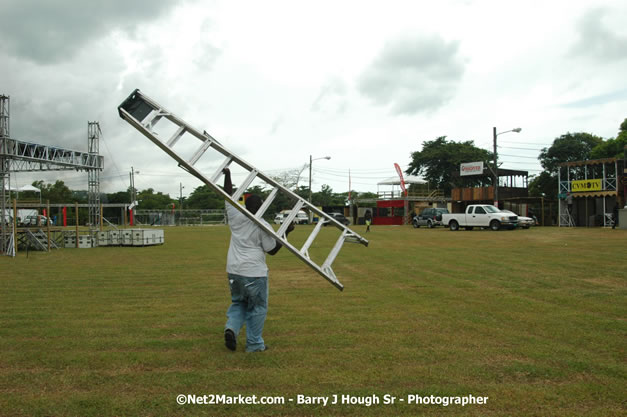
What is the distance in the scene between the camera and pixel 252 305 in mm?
5316

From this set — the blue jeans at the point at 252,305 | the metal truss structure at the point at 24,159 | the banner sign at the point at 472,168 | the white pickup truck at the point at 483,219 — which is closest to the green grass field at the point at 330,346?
the blue jeans at the point at 252,305

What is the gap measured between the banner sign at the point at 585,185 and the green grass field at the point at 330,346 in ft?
107

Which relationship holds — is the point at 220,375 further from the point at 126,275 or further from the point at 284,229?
the point at 126,275

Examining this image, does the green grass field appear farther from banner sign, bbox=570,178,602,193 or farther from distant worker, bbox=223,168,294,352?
banner sign, bbox=570,178,602,193

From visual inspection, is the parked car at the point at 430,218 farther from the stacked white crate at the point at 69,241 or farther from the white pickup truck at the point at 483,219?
the stacked white crate at the point at 69,241

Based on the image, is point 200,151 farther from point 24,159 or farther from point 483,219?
point 483,219

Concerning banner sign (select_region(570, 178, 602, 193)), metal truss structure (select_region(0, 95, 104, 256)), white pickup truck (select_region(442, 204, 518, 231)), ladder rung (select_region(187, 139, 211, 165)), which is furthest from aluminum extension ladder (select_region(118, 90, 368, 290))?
banner sign (select_region(570, 178, 602, 193))

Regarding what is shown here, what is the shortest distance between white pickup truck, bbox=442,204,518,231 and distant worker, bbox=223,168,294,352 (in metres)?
31.1

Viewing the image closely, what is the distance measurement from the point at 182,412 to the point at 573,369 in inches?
143

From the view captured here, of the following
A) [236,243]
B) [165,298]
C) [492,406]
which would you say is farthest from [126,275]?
[492,406]

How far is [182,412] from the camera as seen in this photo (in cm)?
374

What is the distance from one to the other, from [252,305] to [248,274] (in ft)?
1.18

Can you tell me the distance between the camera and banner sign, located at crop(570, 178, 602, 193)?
39.3m

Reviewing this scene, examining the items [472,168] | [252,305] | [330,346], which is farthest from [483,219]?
[252,305]
